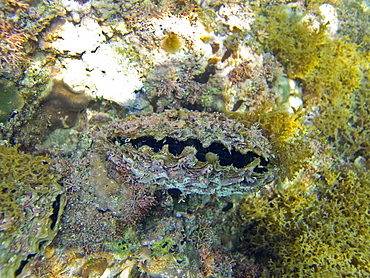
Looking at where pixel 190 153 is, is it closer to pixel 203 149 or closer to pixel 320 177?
pixel 203 149

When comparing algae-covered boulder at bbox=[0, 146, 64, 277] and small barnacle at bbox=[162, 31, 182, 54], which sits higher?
small barnacle at bbox=[162, 31, 182, 54]

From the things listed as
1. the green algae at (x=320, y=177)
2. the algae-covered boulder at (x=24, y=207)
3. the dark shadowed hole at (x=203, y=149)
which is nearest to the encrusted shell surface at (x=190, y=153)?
the dark shadowed hole at (x=203, y=149)

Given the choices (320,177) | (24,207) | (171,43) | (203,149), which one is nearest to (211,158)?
(203,149)

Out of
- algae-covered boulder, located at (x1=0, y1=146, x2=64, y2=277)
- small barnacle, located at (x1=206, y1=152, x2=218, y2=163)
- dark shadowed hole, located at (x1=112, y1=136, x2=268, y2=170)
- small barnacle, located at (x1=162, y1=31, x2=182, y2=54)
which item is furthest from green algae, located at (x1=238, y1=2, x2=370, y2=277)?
algae-covered boulder, located at (x1=0, y1=146, x2=64, y2=277)

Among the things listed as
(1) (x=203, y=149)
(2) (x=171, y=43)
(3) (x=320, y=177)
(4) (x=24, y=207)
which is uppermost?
(2) (x=171, y=43)

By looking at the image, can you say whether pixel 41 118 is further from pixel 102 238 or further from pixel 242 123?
pixel 242 123

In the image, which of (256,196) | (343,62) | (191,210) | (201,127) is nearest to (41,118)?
(201,127)

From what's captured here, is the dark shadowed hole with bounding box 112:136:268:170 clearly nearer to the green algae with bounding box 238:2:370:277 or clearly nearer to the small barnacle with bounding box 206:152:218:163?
the small barnacle with bounding box 206:152:218:163
